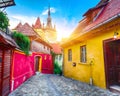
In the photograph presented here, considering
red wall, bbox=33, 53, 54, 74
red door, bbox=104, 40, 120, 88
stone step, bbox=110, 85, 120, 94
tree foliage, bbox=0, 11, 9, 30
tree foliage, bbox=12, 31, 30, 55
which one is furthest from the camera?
red wall, bbox=33, 53, 54, 74

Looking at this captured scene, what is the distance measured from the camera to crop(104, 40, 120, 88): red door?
25.8 ft

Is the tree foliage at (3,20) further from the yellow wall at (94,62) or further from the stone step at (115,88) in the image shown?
the stone step at (115,88)

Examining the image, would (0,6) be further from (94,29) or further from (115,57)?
(115,57)

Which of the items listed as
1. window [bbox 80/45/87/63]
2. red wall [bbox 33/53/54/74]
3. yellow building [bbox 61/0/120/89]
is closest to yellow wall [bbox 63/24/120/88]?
yellow building [bbox 61/0/120/89]

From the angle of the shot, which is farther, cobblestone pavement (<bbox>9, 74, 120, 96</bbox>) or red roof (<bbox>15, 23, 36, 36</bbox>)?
red roof (<bbox>15, 23, 36, 36</bbox>)

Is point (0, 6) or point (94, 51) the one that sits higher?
point (0, 6)

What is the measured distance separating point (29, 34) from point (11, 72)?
9255 millimetres

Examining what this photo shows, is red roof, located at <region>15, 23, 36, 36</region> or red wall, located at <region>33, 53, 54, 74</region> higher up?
red roof, located at <region>15, 23, 36, 36</region>

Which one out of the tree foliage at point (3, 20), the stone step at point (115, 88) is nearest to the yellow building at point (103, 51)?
the stone step at point (115, 88)

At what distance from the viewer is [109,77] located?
25.7 ft

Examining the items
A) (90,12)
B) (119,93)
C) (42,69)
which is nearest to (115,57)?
(119,93)

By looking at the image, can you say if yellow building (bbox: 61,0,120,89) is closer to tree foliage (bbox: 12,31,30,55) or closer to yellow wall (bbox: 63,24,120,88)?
yellow wall (bbox: 63,24,120,88)

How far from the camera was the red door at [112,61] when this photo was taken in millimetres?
7863

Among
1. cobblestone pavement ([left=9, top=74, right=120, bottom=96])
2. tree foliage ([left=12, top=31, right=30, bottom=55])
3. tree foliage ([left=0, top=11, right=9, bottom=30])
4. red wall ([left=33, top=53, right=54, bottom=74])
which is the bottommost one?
cobblestone pavement ([left=9, top=74, right=120, bottom=96])
